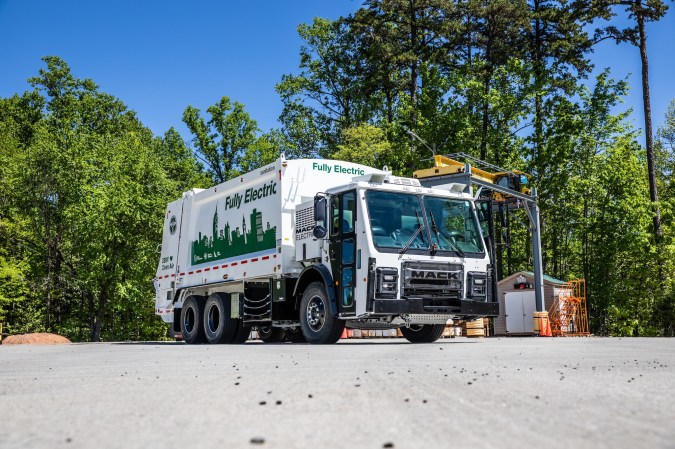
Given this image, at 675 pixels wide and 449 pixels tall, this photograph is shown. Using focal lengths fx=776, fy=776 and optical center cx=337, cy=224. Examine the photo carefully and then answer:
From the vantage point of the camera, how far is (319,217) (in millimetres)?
14969

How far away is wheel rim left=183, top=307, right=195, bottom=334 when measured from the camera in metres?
20.9

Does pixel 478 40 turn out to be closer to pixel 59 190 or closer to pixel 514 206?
pixel 514 206

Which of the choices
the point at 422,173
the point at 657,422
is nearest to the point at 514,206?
the point at 422,173

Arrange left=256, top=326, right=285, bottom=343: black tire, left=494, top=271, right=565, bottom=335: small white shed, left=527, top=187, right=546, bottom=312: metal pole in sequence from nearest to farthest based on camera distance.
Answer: left=256, top=326, right=285, bottom=343: black tire
left=527, top=187, right=546, bottom=312: metal pole
left=494, top=271, right=565, bottom=335: small white shed

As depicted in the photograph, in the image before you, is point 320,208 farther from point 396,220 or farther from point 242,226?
point 242,226

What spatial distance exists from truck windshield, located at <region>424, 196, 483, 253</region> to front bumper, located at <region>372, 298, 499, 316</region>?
1.09 metres

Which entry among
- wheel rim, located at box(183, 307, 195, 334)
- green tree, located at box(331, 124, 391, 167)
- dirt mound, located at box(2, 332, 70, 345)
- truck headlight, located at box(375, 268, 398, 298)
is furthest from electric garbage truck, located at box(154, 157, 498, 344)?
green tree, located at box(331, 124, 391, 167)

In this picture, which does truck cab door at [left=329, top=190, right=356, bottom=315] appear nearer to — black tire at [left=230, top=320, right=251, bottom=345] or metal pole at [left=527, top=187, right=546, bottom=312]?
black tire at [left=230, top=320, right=251, bottom=345]

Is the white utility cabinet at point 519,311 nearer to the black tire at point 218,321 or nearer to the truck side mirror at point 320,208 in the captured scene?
the black tire at point 218,321

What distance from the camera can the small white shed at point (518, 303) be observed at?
3569 centimetres

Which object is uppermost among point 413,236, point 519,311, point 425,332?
point 413,236

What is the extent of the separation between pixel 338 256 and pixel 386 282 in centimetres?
118

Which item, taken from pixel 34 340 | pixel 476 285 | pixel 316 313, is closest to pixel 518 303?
pixel 34 340

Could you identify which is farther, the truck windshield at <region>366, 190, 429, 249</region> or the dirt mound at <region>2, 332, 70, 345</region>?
the dirt mound at <region>2, 332, 70, 345</region>
